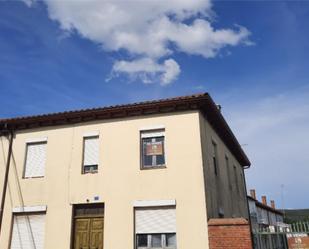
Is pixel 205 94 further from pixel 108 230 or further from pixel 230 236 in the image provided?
pixel 108 230

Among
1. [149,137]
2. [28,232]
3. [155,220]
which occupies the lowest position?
[28,232]

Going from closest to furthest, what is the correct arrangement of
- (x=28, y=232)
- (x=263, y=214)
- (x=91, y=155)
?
(x=28, y=232) → (x=91, y=155) → (x=263, y=214)

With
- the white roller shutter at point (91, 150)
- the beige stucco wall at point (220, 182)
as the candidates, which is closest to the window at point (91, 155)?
the white roller shutter at point (91, 150)

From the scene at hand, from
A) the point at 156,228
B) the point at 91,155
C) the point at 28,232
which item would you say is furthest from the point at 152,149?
the point at 28,232

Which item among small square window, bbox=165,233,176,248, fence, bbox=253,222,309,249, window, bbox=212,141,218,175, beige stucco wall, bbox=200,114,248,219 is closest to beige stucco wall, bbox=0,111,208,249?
small square window, bbox=165,233,176,248

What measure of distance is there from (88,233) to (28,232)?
263 cm

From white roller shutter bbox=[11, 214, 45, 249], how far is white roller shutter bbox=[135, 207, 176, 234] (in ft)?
13.1

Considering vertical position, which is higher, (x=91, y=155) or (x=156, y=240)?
(x=91, y=155)

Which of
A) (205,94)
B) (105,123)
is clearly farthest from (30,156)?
(205,94)

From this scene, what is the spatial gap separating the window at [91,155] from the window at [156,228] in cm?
274

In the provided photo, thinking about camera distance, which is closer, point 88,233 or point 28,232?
point 88,233

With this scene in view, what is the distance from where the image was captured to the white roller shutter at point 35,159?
14.6m

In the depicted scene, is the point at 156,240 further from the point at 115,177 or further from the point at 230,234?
the point at 115,177

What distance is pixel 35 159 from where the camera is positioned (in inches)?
583
